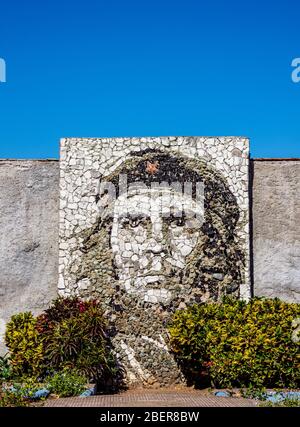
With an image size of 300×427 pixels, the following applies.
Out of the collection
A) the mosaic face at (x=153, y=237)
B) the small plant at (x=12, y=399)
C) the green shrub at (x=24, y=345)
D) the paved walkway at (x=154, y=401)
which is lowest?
the paved walkway at (x=154, y=401)

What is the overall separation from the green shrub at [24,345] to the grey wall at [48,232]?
75 cm

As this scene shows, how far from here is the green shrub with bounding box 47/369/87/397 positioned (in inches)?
452

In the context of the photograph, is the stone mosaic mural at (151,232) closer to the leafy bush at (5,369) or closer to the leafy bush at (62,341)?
the leafy bush at (62,341)

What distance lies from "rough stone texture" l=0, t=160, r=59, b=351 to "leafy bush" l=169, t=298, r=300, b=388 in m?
2.70

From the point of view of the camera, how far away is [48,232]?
14.0 m

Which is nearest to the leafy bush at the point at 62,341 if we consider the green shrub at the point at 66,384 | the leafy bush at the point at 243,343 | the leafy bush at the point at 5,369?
the leafy bush at the point at 5,369

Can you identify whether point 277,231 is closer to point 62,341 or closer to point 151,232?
point 151,232

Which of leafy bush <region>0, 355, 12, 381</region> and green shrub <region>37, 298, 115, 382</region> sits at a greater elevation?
green shrub <region>37, 298, 115, 382</region>

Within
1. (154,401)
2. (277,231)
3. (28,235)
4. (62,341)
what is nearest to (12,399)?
(62,341)

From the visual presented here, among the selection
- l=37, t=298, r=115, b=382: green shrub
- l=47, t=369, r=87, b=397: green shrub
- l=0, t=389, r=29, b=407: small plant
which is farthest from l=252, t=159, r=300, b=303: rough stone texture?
l=0, t=389, r=29, b=407: small plant

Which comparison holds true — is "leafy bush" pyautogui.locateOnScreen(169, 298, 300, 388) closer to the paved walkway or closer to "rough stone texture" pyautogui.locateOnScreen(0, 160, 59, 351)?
the paved walkway

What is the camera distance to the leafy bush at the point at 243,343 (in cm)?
1188

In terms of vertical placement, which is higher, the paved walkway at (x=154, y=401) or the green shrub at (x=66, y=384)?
the green shrub at (x=66, y=384)

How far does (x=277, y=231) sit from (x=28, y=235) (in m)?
4.60
